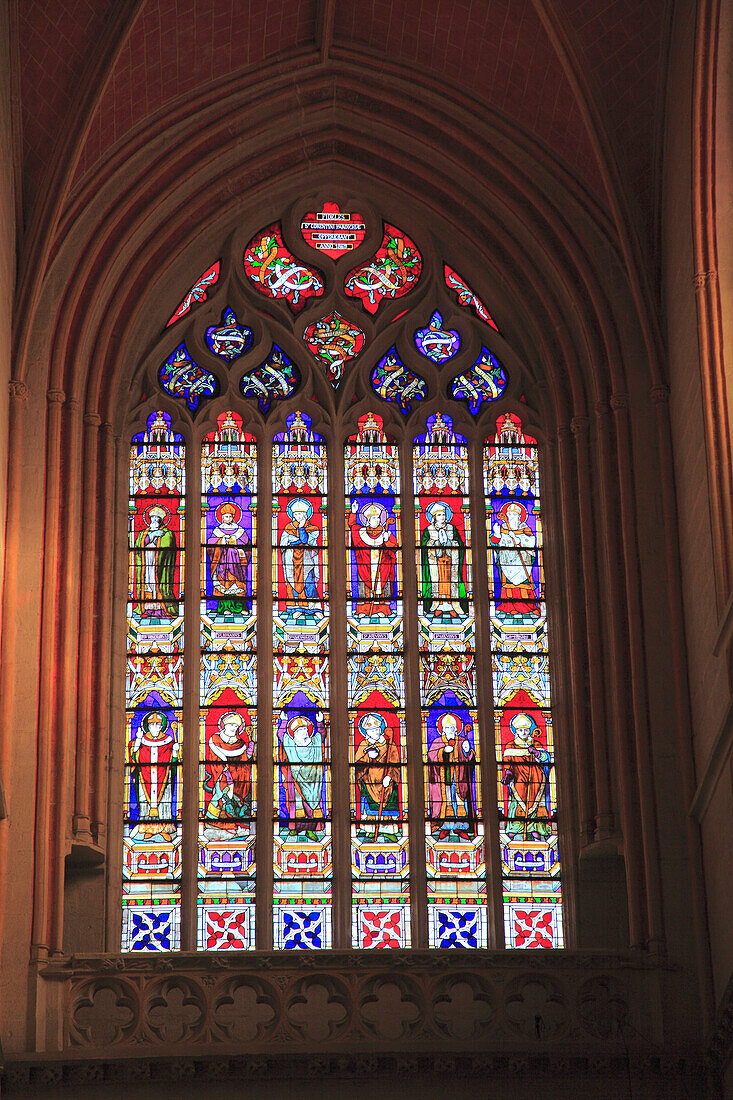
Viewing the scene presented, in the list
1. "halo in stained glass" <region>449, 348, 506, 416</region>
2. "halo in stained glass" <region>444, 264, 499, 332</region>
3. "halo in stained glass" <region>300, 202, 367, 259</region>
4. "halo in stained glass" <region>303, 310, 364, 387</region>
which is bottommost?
"halo in stained glass" <region>449, 348, 506, 416</region>

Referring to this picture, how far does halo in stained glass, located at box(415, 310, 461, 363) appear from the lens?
1819cm

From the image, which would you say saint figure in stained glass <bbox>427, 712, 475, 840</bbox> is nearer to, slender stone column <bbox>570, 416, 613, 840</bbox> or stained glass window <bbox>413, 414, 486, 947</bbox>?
stained glass window <bbox>413, 414, 486, 947</bbox>

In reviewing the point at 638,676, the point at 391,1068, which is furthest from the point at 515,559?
the point at 391,1068

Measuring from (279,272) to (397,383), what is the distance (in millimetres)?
1488

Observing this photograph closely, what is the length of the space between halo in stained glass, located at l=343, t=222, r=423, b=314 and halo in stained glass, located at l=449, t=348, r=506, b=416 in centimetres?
93

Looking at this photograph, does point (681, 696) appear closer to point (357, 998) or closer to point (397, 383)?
point (357, 998)

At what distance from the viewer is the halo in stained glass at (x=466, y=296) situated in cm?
1828

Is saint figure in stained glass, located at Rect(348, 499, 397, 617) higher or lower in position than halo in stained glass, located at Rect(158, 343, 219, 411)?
lower

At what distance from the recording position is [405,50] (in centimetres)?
1792

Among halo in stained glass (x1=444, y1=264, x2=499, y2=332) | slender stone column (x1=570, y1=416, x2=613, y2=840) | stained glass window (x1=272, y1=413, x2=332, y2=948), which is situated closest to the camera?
slender stone column (x1=570, y1=416, x2=613, y2=840)

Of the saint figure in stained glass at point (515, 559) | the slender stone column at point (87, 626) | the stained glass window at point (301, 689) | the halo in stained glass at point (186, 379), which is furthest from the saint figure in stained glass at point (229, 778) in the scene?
the halo in stained glass at point (186, 379)

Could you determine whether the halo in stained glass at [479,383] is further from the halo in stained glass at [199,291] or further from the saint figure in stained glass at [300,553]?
the halo in stained glass at [199,291]

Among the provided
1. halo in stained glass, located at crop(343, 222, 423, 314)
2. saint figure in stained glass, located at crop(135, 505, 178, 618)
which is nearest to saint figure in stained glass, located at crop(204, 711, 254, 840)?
saint figure in stained glass, located at crop(135, 505, 178, 618)

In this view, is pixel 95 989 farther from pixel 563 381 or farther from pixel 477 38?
pixel 477 38
